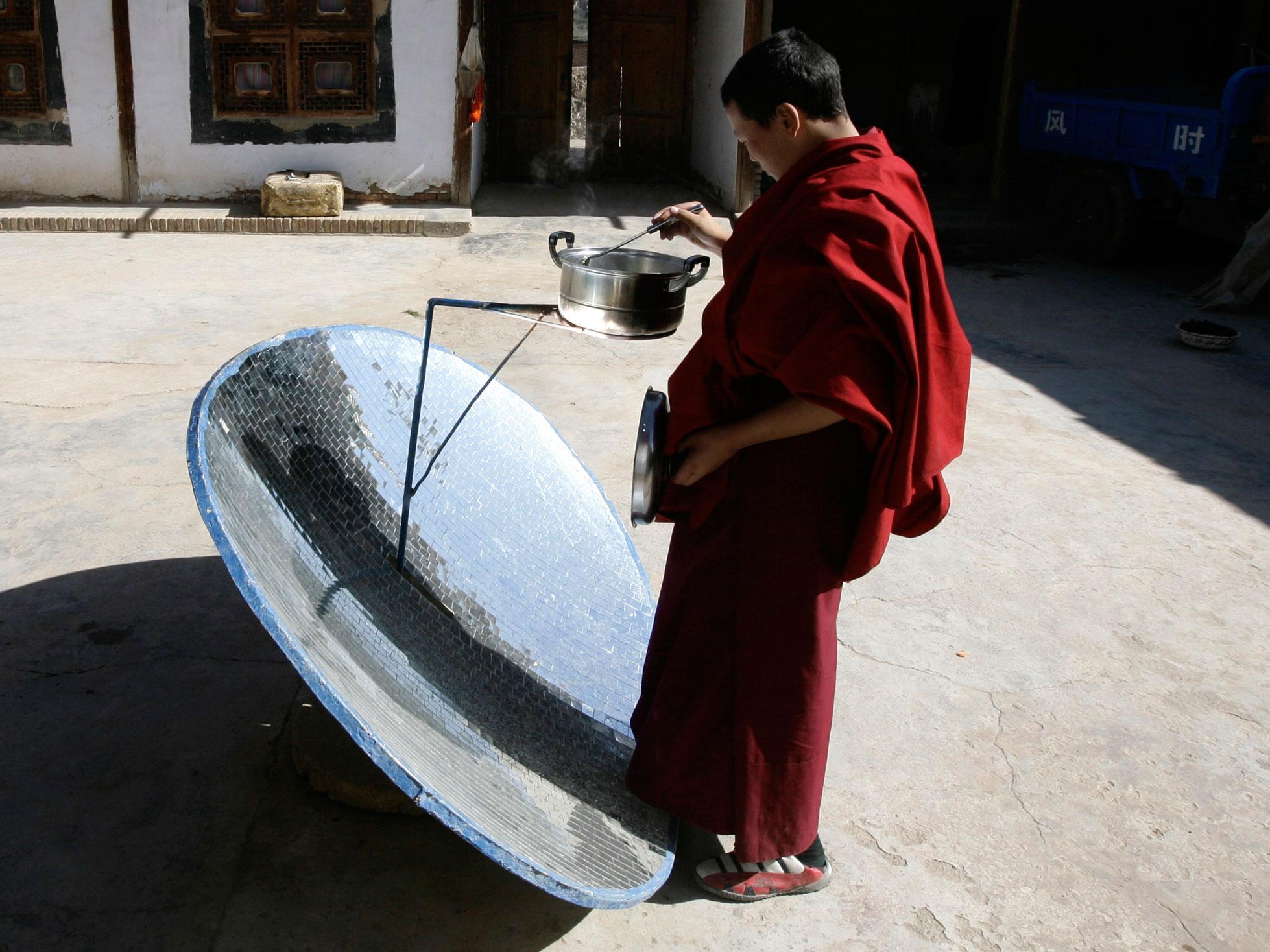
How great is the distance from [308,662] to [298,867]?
2.51 ft

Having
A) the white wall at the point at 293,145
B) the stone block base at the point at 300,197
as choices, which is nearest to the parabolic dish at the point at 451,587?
the stone block base at the point at 300,197

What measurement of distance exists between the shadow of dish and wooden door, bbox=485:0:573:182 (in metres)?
9.27

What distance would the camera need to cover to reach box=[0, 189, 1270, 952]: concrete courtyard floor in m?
2.34

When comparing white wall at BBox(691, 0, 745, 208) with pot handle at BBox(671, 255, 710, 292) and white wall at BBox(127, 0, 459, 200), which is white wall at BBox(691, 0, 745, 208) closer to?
white wall at BBox(127, 0, 459, 200)

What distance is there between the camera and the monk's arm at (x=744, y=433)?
6.61ft

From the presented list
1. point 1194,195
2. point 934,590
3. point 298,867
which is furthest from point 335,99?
point 298,867

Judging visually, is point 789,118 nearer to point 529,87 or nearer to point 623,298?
point 623,298

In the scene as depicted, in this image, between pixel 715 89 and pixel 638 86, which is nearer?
pixel 715 89

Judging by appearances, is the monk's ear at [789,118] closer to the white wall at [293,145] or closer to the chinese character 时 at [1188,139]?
the chinese character 时 at [1188,139]

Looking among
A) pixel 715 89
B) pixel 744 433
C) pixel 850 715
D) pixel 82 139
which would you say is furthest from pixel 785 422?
pixel 715 89

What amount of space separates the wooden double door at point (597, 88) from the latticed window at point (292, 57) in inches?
82.3

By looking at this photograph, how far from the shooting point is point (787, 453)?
2135 mm

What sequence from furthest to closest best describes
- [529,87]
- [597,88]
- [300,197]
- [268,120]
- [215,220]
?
[597,88] → [529,87] → [268,120] → [300,197] → [215,220]

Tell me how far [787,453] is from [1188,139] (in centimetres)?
764
